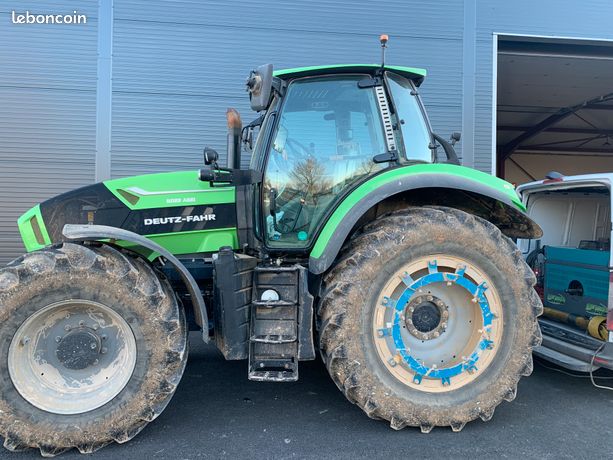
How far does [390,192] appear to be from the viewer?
286 centimetres

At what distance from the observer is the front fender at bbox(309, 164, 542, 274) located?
9.26ft

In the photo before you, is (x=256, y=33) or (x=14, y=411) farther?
(x=256, y=33)

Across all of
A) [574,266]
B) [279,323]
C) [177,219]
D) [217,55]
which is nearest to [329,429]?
[279,323]

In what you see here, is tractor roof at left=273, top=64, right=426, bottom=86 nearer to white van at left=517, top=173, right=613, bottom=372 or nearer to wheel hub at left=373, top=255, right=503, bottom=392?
wheel hub at left=373, top=255, right=503, bottom=392

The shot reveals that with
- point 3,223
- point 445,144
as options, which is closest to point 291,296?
point 445,144

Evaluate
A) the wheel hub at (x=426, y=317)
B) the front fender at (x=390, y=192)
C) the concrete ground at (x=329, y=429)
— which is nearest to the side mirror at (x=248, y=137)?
the front fender at (x=390, y=192)

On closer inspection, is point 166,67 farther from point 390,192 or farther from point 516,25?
point 516,25

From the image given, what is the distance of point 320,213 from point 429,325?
42.7 inches

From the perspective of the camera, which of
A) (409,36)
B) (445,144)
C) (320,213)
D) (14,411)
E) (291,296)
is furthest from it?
(409,36)

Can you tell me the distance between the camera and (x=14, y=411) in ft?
8.07

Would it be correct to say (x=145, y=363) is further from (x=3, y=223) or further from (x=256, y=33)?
(x=256, y=33)

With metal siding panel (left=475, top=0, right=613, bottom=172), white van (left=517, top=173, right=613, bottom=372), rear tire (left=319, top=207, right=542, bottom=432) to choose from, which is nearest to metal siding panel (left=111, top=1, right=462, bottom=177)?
metal siding panel (left=475, top=0, right=613, bottom=172)

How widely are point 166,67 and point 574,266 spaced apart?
5351mm

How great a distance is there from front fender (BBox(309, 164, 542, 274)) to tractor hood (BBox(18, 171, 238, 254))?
2.54ft
